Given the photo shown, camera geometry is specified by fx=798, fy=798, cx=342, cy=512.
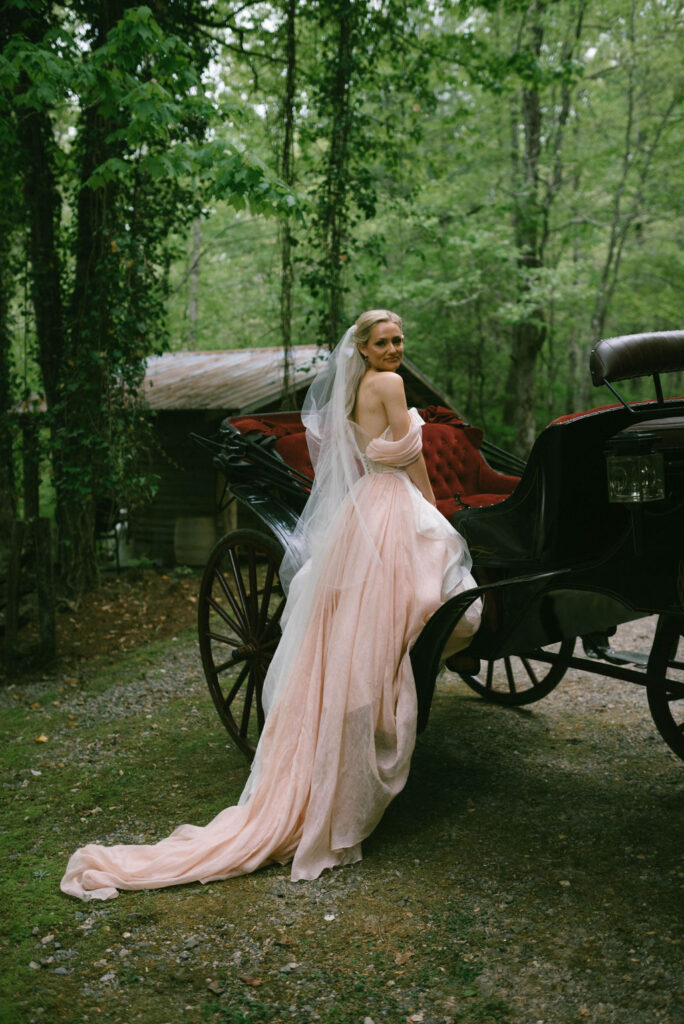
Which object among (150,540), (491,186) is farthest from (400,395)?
(491,186)

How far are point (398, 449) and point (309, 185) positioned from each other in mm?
6594

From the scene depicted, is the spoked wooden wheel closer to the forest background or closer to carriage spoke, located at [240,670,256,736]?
carriage spoke, located at [240,670,256,736]

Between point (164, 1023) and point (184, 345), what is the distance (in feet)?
64.7

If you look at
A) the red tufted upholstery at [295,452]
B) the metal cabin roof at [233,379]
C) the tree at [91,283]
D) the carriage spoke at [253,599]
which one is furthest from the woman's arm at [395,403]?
the metal cabin roof at [233,379]

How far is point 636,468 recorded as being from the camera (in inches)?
98.1

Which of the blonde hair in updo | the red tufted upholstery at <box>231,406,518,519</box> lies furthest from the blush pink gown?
the red tufted upholstery at <box>231,406,518,519</box>

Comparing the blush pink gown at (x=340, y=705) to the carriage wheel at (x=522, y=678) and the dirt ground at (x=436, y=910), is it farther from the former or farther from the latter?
the carriage wheel at (x=522, y=678)

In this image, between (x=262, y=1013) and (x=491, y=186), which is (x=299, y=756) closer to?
(x=262, y=1013)

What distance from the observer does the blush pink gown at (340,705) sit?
10.4 ft

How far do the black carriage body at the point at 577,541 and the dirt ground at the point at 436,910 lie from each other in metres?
0.84

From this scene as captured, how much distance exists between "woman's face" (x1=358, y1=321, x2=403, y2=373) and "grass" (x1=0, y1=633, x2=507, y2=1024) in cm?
209

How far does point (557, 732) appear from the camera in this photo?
4.68 meters

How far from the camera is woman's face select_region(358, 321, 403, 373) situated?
3479 millimetres

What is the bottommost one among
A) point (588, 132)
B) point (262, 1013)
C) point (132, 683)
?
point (132, 683)
